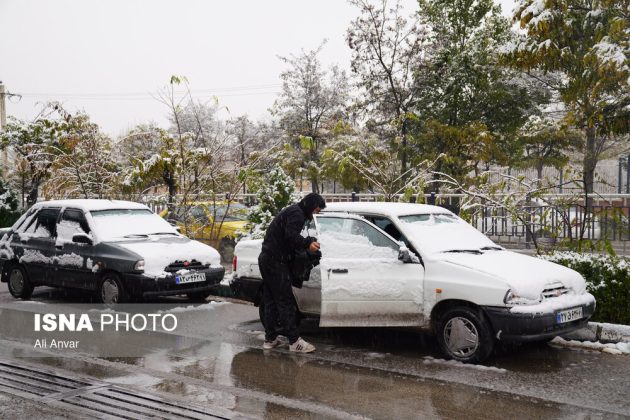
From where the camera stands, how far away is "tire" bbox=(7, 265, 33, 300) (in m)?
11.6

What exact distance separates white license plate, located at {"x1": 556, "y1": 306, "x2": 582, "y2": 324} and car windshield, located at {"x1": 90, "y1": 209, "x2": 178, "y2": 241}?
6.66 meters

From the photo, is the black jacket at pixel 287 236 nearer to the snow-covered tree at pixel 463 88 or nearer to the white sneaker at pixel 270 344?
the white sneaker at pixel 270 344

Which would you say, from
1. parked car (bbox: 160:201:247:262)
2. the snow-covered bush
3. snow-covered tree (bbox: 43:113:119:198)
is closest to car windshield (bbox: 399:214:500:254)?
the snow-covered bush

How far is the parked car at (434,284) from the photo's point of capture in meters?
6.89

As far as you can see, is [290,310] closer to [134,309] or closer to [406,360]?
[406,360]

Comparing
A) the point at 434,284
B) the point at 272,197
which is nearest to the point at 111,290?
the point at 272,197

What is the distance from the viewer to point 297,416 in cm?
531

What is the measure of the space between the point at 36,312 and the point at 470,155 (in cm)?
1720

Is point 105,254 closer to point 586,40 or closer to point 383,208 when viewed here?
point 383,208

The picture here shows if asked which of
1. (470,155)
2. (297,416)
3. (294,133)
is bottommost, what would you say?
(297,416)

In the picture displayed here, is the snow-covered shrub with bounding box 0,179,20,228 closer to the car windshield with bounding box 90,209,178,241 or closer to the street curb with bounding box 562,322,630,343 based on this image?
the car windshield with bounding box 90,209,178,241

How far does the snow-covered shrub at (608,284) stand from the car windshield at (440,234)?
1.35 meters

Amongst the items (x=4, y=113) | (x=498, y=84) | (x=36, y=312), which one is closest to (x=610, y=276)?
(x=36, y=312)

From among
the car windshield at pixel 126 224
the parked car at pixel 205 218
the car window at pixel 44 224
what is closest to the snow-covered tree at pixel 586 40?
the car windshield at pixel 126 224
